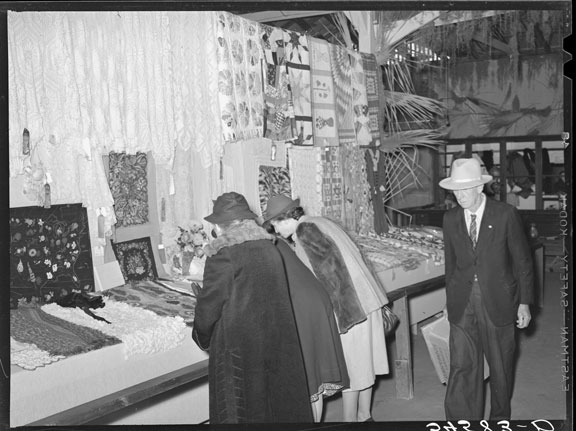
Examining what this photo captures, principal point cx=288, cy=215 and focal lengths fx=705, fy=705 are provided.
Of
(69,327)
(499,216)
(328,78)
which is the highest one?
(328,78)

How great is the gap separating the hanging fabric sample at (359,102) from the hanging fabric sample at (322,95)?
0.54 m

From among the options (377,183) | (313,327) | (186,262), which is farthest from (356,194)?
(313,327)

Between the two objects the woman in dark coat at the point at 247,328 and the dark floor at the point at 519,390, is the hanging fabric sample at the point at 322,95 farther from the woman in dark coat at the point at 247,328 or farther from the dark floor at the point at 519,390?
the woman in dark coat at the point at 247,328

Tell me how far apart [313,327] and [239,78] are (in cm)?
223

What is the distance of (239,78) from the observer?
5.36 metres

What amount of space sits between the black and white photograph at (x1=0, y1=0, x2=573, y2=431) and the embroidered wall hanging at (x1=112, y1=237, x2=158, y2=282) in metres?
0.02

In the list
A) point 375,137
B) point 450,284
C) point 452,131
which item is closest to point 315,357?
point 450,284

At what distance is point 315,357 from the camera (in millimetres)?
3955

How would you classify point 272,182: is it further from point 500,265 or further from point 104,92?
point 500,265

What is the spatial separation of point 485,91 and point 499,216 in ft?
32.6

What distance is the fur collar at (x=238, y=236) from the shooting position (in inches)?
131

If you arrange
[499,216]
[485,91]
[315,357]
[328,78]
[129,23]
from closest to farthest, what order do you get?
[315,357] → [499,216] → [129,23] → [328,78] → [485,91]

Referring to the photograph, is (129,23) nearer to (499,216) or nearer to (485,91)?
(499,216)

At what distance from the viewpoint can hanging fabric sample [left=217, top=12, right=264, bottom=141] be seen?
520 centimetres
